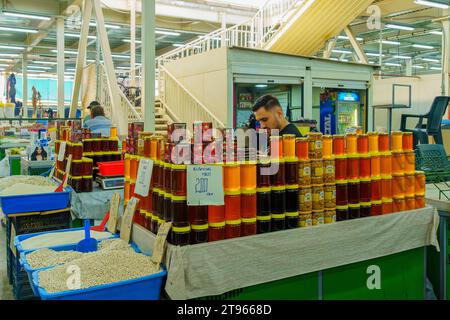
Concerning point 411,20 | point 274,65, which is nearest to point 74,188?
point 274,65

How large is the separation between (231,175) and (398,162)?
4.04ft

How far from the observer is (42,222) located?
335 cm

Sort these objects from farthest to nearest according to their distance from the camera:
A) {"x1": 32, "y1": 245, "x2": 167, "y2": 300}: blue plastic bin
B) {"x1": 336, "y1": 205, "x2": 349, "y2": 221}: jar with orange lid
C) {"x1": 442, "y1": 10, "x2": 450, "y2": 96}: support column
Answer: {"x1": 442, "y1": 10, "x2": 450, "y2": 96}: support column, {"x1": 336, "y1": 205, "x2": 349, "y2": 221}: jar with orange lid, {"x1": 32, "y1": 245, "x2": 167, "y2": 300}: blue plastic bin

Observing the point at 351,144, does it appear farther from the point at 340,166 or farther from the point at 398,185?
the point at 398,185

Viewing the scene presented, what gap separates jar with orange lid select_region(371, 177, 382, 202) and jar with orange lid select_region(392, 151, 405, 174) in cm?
19

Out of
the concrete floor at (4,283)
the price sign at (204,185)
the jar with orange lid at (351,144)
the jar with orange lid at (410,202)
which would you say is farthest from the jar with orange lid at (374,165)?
the concrete floor at (4,283)

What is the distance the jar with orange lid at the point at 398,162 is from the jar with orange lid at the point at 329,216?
1.88 ft

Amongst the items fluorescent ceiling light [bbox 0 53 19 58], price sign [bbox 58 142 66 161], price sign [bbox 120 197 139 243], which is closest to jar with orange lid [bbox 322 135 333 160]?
price sign [bbox 120 197 139 243]

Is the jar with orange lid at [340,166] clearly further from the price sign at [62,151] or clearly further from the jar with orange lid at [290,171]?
the price sign at [62,151]

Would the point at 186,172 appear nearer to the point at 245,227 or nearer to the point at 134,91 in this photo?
the point at 245,227

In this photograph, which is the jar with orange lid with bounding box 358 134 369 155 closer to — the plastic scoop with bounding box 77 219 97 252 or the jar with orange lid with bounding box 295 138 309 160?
the jar with orange lid with bounding box 295 138 309 160

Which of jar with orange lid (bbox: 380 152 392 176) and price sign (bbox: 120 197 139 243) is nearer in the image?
price sign (bbox: 120 197 139 243)

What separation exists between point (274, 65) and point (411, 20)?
7.84 metres

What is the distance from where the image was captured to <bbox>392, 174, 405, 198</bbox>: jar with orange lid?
8.64ft
